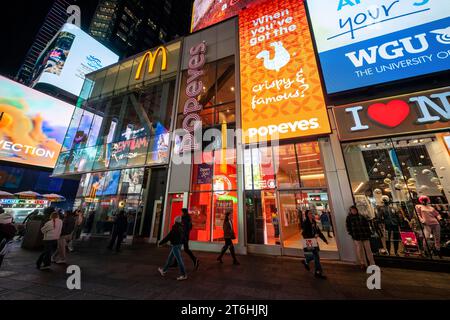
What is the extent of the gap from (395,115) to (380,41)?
4.01m

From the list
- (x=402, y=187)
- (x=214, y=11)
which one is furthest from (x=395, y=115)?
(x=214, y=11)

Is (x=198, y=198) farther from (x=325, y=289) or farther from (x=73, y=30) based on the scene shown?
(x=73, y=30)

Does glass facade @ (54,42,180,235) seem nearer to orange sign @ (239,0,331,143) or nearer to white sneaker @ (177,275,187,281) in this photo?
orange sign @ (239,0,331,143)

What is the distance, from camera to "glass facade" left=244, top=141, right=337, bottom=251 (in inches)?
333

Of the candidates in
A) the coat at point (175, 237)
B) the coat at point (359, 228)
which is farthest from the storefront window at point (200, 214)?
the coat at point (359, 228)

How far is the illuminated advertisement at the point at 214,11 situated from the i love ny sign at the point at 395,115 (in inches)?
481

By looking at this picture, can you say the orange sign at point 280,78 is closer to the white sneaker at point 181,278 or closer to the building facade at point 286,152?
the building facade at point 286,152

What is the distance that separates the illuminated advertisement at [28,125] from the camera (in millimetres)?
20095

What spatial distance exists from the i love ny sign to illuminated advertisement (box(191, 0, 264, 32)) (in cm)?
1222

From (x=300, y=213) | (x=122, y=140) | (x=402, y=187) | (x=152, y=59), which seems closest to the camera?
(x=402, y=187)

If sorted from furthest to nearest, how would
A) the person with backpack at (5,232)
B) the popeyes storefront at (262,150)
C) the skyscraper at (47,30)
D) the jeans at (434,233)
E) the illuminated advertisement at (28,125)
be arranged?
the skyscraper at (47,30)
the illuminated advertisement at (28,125)
the popeyes storefront at (262,150)
the jeans at (434,233)
the person with backpack at (5,232)

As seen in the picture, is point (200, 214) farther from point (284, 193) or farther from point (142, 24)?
point (142, 24)

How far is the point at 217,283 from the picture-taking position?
4832 millimetres

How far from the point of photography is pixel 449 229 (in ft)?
21.9
